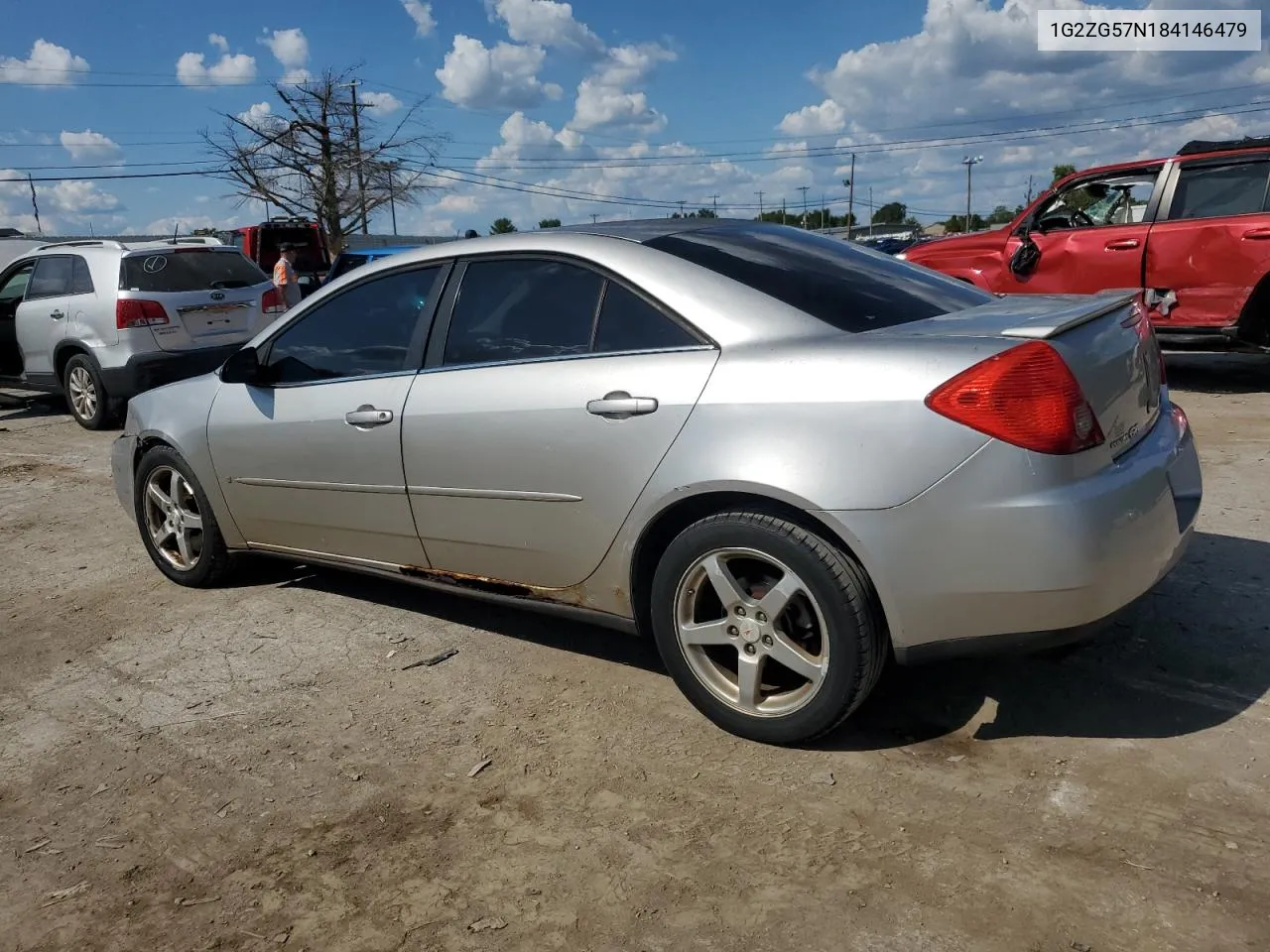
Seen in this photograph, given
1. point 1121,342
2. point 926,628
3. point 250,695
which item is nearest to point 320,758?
point 250,695

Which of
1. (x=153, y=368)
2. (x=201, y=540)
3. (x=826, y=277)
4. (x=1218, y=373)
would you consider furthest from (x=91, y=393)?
(x=1218, y=373)

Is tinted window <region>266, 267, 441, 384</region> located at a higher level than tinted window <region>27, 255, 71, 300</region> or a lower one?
lower

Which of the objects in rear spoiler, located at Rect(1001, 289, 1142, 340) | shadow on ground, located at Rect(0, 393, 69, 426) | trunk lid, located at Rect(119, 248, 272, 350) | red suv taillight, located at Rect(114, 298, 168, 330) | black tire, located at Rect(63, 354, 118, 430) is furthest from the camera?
shadow on ground, located at Rect(0, 393, 69, 426)

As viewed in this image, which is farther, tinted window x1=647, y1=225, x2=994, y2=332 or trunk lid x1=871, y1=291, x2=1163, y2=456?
tinted window x1=647, y1=225, x2=994, y2=332

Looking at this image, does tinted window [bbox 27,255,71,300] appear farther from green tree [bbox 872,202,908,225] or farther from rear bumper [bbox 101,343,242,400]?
green tree [bbox 872,202,908,225]

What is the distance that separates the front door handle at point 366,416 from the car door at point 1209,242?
663 centimetres

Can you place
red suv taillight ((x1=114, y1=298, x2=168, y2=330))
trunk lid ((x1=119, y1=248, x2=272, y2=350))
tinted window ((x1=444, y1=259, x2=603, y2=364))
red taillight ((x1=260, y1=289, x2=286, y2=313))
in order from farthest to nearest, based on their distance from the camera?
red taillight ((x1=260, y1=289, x2=286, y2=313))
trunk lid ((x1=119, y1=248, x2=272, y2=350))
red suv taillight ((x1=114, y1=298, x2=168, y2=330))
tinted window ((x1=444, y1=259, x2=603, y2=364))

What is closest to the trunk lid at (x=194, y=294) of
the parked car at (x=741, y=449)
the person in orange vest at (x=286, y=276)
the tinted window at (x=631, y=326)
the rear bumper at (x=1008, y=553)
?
the person in orange vest at (x=286, y=276)

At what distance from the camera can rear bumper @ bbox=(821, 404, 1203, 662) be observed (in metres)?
2.50

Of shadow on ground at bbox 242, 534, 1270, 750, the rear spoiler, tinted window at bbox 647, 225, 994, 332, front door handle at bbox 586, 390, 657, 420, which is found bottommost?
shadow on ground at bbox 242, 534, 1270, 750

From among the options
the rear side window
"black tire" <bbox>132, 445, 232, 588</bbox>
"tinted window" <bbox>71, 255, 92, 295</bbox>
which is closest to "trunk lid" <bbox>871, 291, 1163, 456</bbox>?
"black tire" <bbox>132, 445, 232, 588</bbox>

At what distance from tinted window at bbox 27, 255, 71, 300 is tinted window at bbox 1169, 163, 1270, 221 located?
1001 cm

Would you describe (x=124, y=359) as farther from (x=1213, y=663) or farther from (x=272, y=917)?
(x=1213, y=663)

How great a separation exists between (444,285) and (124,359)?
6.91 meters
